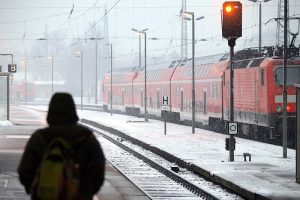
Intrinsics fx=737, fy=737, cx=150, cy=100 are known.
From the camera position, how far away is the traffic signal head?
61.2ft

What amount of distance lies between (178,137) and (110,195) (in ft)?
55.8

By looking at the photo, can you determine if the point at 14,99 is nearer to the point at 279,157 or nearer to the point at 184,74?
the point at 184,74

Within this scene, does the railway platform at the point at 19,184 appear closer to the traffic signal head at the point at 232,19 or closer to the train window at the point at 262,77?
the traffic signal head at the point at 232,19

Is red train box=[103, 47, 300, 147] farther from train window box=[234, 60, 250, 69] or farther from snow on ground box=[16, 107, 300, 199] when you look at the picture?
snow on ground box=[16, 107, 300, 199]

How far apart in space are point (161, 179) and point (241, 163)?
8.04 ft

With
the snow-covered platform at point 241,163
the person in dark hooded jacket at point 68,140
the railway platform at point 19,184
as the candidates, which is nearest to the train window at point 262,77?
the snow-covered platform at point 241,163

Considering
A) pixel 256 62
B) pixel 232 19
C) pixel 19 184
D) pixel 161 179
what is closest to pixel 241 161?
pixel 161 179

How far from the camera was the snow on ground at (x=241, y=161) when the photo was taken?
14.3 m

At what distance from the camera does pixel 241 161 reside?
65.5 feet

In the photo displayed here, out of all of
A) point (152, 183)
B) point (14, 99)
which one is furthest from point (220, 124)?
point (14, 99)

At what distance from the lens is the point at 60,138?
19.1ft

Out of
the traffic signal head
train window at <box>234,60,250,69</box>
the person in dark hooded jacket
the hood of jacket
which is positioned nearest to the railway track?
the traffic signal head

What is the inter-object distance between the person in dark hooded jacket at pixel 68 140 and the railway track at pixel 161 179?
8.09m

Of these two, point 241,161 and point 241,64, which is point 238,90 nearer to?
point 241,64
